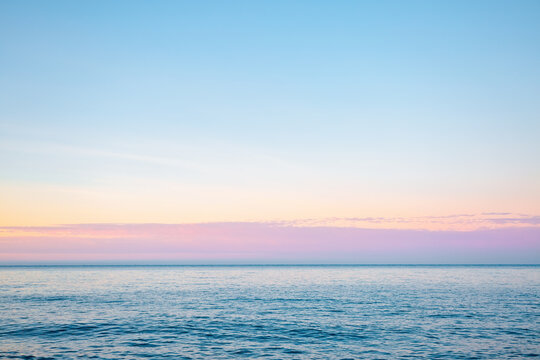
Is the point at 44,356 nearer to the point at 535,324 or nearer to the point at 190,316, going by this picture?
the point at 190,316

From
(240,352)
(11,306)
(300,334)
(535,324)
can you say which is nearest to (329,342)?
(300,334)

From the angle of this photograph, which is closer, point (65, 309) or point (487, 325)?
point (487, 325)

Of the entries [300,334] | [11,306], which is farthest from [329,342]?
[11,306]

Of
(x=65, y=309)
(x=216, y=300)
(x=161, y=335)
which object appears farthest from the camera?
(x=216, y=300)

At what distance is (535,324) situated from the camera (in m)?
39.1

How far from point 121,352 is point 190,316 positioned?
16826mm

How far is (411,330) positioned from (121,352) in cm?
2512

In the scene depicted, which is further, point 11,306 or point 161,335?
point 11,306

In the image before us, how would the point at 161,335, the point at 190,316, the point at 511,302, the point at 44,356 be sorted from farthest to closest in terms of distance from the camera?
the point at 511,302 → the point at 190,316 → the point at 161,335 → the point at 44,356

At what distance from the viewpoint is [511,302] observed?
57.8 m

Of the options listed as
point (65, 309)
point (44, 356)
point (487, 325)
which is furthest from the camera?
point (65, 309)

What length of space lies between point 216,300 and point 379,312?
25866 millimetres

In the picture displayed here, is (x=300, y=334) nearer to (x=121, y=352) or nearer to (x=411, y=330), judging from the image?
(x=411, y=330)

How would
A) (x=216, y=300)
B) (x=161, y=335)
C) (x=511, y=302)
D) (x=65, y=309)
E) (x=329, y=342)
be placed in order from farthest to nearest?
(x=216, y=300) → (x=511, y=302) → (x=65, y=309) → (x=161, y=335) → (x=329, y=342)
